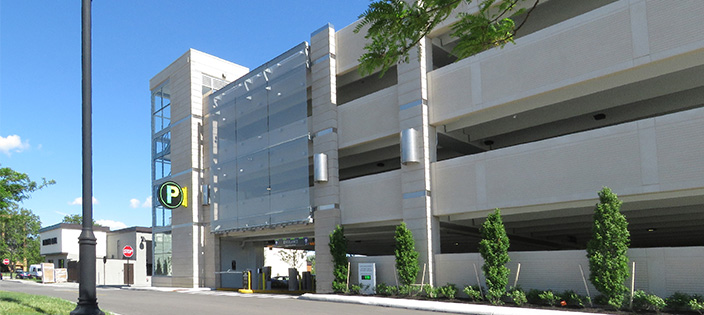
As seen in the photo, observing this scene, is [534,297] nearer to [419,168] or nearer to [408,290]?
[408,290]

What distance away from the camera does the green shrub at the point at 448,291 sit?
2274cm

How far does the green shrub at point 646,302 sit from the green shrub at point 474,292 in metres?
5.68

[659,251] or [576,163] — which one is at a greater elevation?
[576,163]

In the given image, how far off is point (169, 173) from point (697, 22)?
3421 centimetres

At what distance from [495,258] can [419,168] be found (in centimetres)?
562

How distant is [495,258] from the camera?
2112 centimetres

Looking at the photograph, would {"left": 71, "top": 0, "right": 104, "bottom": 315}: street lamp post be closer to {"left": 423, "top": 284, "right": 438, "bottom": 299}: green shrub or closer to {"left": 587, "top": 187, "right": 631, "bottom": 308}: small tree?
{"left": 587, "top": 187, "right": 631, "bottom": 308}: small tree

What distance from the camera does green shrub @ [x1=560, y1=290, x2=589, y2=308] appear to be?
1895cm

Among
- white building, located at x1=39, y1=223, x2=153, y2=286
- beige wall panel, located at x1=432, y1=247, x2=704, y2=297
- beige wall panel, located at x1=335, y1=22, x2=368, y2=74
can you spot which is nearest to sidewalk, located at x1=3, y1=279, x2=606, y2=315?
beige wall panel, located at x1=432, y1=247, x2=704, y2=297

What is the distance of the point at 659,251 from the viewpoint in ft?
59.1

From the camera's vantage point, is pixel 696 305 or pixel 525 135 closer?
pixel 696 305

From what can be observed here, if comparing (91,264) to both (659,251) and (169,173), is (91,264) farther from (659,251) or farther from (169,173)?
(169,173)

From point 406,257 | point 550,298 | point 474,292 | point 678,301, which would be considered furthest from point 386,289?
point 678,301

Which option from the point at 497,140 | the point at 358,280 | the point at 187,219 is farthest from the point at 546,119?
the point at 187,219
